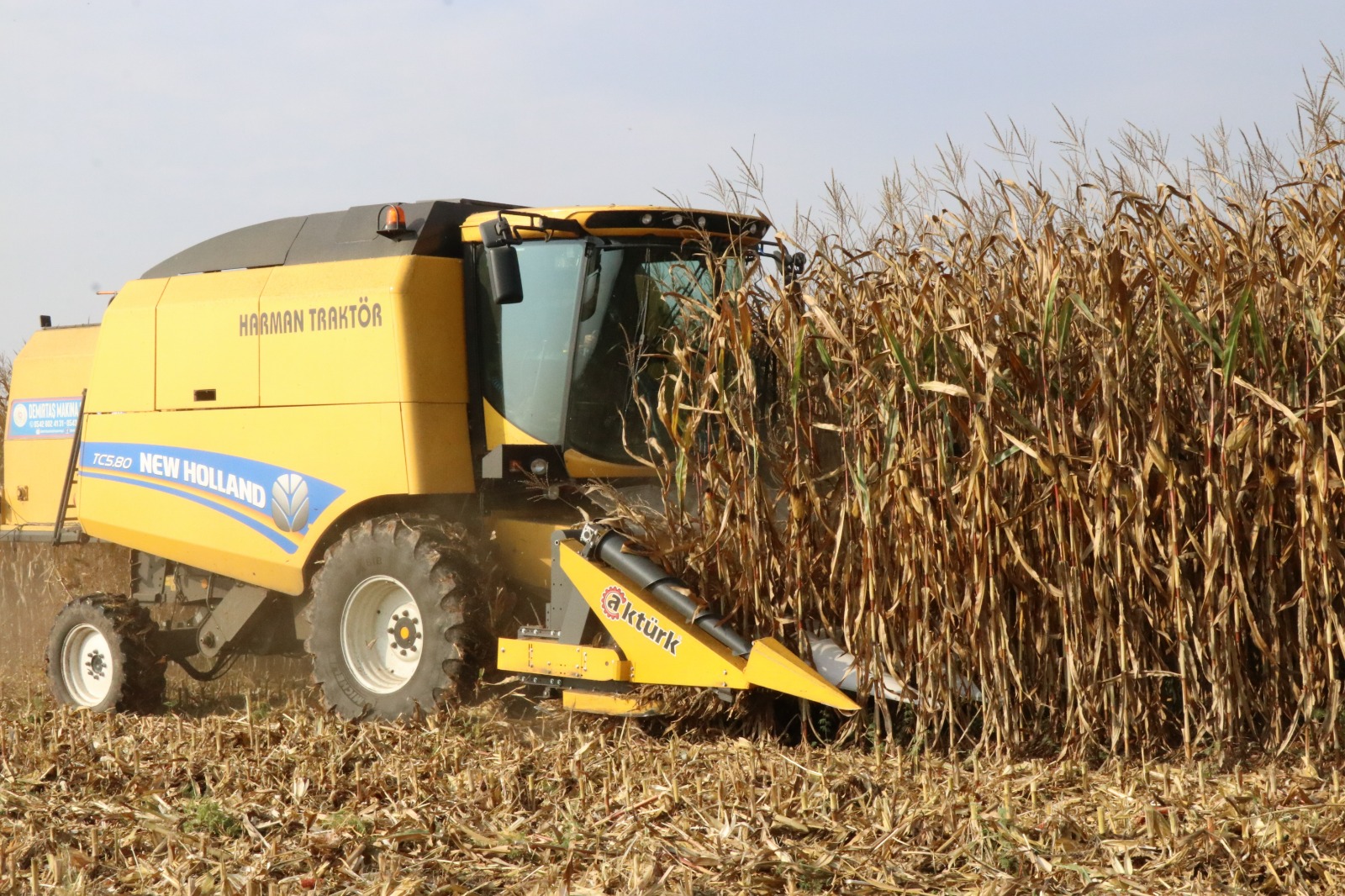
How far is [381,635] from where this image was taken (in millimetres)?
Answer: 5605

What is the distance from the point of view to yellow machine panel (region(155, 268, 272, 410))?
6.07 m

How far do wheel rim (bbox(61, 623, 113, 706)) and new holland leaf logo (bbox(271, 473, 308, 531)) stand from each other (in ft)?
4.23

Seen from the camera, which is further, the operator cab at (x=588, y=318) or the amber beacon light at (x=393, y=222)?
the amber beacon light at (x=393, y=222)

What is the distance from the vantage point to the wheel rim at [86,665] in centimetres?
644

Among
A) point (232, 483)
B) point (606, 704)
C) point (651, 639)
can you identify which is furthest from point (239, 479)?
point (651, 639)

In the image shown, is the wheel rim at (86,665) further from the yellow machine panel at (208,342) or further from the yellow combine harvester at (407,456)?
the yellow machine panel at (208,342)

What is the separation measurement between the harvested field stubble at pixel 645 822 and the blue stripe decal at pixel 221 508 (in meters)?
1.28

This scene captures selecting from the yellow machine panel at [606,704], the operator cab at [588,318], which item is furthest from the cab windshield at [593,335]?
the yellow machine panel at [606,704]

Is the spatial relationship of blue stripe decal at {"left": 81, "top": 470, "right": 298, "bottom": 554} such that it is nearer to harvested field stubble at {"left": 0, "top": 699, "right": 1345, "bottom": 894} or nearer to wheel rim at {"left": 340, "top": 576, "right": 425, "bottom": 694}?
wheel rim at {"left": 340, "top": 576, "right": 425, "bottom": 694}

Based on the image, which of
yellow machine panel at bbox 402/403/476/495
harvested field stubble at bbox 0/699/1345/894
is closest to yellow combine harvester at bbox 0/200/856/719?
yellow machine panel at bbox 402/403/476/495

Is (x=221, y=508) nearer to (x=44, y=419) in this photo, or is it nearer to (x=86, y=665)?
(x=86, y=665)

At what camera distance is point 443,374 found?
5.57 meters

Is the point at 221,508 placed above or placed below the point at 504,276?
below

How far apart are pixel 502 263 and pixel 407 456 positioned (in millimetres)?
899
